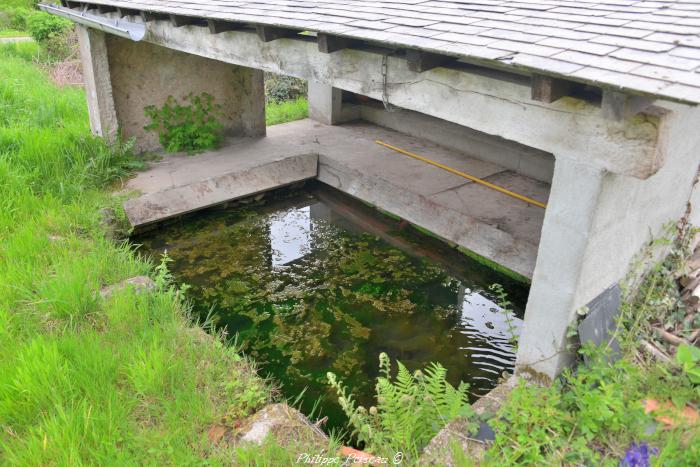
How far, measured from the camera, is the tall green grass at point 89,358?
10.0ft

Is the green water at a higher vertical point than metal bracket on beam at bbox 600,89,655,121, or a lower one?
lower

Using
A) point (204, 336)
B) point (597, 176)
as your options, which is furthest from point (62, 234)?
point (597, 176)

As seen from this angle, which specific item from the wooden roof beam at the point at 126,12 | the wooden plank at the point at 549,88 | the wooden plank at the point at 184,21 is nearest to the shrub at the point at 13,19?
the wooden roof beam at the point at 126,12

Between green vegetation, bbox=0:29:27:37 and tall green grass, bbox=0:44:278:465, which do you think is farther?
green vegetation, bbox=0:29:27:37

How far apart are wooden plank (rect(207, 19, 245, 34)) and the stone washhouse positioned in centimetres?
2

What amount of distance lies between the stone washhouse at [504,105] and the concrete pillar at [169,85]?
0.06 metres

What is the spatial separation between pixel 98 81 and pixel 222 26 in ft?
9.71

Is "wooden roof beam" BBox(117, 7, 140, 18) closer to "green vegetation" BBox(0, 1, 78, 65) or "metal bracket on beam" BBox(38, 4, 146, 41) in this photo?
"metal bracket on beam" BBox(38, 4, 146, 41)

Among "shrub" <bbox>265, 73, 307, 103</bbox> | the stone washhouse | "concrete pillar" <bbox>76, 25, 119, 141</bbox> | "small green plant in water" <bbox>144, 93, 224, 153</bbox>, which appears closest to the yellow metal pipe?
the stone washhouse

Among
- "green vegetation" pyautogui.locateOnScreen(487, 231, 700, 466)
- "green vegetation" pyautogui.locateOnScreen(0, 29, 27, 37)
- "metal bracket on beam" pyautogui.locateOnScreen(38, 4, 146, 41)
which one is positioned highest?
"metal bracket on beam" pyautogui.locateOnScreen(38, 4, 146, 41)

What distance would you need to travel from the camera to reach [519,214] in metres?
6.21

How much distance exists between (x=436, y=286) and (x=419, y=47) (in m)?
3.28

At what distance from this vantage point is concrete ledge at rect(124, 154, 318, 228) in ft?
22.0

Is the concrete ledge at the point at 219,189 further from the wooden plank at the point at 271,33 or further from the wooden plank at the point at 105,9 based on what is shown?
the wooden plank at the point at 271,33
